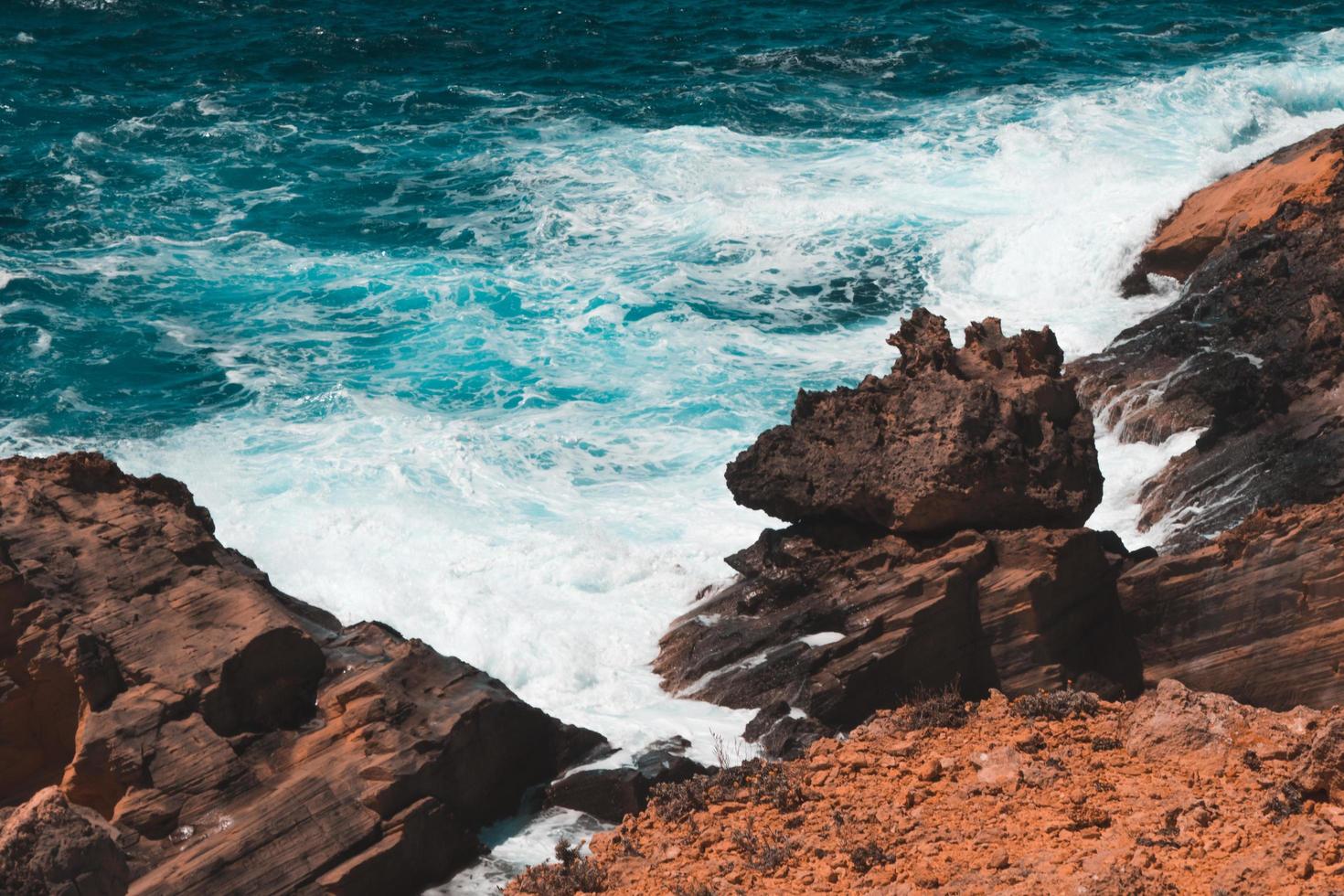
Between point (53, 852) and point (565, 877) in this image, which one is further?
point (565, 877)

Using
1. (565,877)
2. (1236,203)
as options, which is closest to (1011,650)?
(565,877)

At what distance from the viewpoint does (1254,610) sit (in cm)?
1153

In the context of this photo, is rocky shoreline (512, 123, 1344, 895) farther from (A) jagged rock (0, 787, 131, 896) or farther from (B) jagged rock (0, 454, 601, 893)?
(A) jagged rock (0, 787, 131, 896)

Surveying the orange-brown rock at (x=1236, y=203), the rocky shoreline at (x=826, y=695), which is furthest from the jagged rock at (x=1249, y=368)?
the rocky shoreline at (x=826, y=695)

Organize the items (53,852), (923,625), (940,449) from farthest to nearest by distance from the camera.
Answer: (940,449), (923,625), (53,852)

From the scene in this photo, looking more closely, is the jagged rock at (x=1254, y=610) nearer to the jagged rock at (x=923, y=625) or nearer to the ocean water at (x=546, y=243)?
the jagged rock at (x=923, y=625)

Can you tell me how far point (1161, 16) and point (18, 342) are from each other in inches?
1174

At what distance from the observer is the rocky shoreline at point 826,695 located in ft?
28.1

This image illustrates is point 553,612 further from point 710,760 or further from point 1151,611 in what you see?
point 1151,611

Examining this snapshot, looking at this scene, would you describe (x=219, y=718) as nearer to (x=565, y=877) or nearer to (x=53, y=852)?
(x=565, y=877)

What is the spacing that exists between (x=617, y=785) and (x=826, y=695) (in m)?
1.81

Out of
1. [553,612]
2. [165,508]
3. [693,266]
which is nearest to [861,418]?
[553,612]

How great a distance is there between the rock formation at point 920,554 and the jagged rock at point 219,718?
6.04ft

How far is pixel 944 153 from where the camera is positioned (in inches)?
1188
